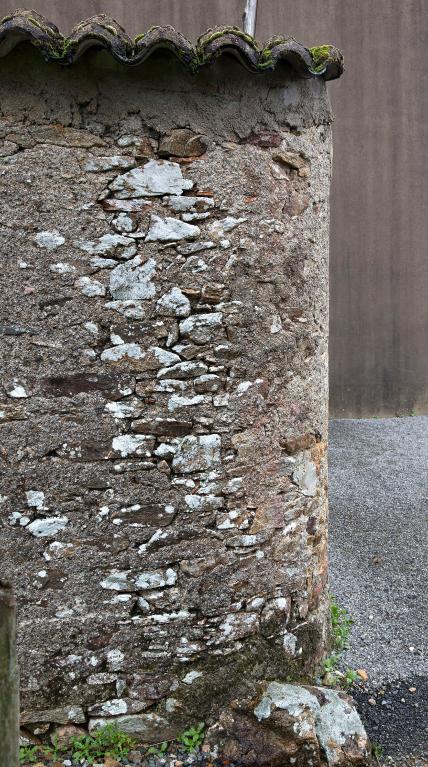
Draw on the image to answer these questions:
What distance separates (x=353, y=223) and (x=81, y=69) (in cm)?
811

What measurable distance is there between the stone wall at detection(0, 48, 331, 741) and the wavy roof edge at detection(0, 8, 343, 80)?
0.44 feet

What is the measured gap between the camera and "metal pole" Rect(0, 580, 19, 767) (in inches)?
57.0

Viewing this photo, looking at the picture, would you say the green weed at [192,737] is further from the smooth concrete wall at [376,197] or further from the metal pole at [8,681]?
the smooth concrete wall at [376,197]

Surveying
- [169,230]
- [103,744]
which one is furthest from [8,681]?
[169,230]

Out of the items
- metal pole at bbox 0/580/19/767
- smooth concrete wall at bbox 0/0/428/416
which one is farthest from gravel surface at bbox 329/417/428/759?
metal pole at bbox 0/580/19/767

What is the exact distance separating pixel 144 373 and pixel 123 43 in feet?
4.21

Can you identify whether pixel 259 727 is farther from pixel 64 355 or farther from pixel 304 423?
pixel 64 355

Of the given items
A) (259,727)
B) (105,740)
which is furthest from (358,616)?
(105,740)

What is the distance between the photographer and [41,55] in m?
2.61

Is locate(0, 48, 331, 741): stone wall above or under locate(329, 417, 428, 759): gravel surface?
above

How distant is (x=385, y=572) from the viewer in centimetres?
490

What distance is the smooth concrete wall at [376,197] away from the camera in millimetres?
9977

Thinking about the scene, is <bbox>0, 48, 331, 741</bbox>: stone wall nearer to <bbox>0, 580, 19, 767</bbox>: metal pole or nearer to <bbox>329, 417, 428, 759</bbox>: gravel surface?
<bbox>329, 417, 428, 759</bbox>: gravel surface

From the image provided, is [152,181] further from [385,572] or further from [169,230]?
[385,572]
